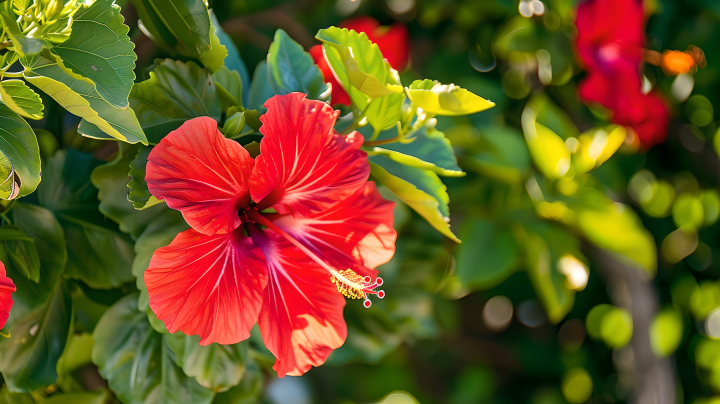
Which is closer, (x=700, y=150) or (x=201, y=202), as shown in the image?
(x=201, y=202)

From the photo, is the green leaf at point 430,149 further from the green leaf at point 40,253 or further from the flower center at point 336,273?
the green leaf at point 40,253

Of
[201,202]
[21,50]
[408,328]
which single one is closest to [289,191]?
[201,202]

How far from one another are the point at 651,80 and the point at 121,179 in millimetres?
1059

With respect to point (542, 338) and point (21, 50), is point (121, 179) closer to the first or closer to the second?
point (21, 50)

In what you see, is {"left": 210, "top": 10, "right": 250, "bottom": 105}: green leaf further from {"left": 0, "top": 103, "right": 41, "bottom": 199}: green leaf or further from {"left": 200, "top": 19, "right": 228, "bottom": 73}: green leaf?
{"left": 0, "top": 103, "right": 41, "bottom": 199}: green leaf

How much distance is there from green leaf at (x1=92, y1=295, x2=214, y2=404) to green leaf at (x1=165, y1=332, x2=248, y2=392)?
19 millimetres

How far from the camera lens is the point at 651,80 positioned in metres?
1.04

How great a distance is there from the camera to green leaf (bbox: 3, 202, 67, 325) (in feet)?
1.29

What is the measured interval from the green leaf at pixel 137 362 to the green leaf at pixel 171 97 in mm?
184

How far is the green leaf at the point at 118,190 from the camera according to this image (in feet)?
1.30

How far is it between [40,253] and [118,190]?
3.5 inches

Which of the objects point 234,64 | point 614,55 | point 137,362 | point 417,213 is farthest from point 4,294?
point 614,55

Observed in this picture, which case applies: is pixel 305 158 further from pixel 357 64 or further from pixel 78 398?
pixel 78 398

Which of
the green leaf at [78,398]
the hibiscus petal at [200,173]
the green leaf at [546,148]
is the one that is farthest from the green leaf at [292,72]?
the green leaf at [546,148]
